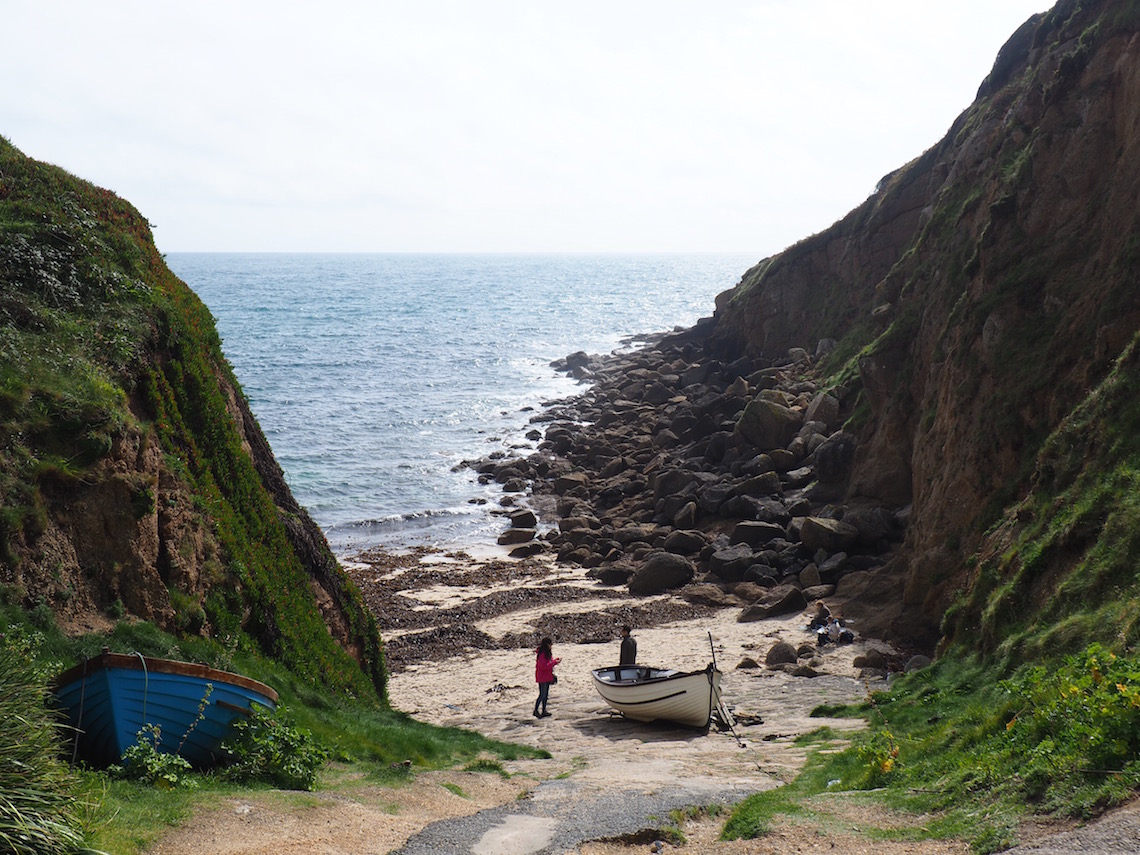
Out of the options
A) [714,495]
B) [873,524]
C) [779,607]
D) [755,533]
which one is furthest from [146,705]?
[714,495]

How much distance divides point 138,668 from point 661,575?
22.0 metres

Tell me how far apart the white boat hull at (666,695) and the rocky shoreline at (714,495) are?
739 centimetres

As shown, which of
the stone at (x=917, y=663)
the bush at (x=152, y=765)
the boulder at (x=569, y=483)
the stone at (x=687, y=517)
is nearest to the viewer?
the bush at (x=152, y=765)

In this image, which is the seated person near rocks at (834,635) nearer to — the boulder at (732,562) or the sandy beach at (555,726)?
the sandy beach at (555,726)

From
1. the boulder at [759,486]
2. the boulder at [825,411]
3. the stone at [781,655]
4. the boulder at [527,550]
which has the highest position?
the boulder at [825,411]

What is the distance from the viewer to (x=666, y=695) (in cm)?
1780

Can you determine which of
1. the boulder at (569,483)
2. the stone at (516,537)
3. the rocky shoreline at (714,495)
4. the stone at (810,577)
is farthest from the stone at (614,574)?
the boulder at (569,483)

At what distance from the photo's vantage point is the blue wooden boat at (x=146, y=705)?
9516 mm

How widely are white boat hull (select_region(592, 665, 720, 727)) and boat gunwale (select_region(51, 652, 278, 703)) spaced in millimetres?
9058

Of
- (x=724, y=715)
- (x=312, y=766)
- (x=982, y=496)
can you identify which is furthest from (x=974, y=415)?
(x=312, y=766)

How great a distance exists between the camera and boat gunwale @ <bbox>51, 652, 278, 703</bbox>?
948 cm

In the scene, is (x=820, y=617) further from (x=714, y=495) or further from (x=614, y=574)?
(x=714, y=495)

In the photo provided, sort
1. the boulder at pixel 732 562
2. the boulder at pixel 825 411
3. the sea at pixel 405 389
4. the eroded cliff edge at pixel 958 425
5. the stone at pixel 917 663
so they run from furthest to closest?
the sea at pixel 405 389, the boulder at pixel 825 411, the boulder at pixel 732 562, the stone at pixel 917 663, the eroded cliff edge at pixel 958 425

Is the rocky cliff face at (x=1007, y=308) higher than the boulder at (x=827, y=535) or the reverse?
higher
